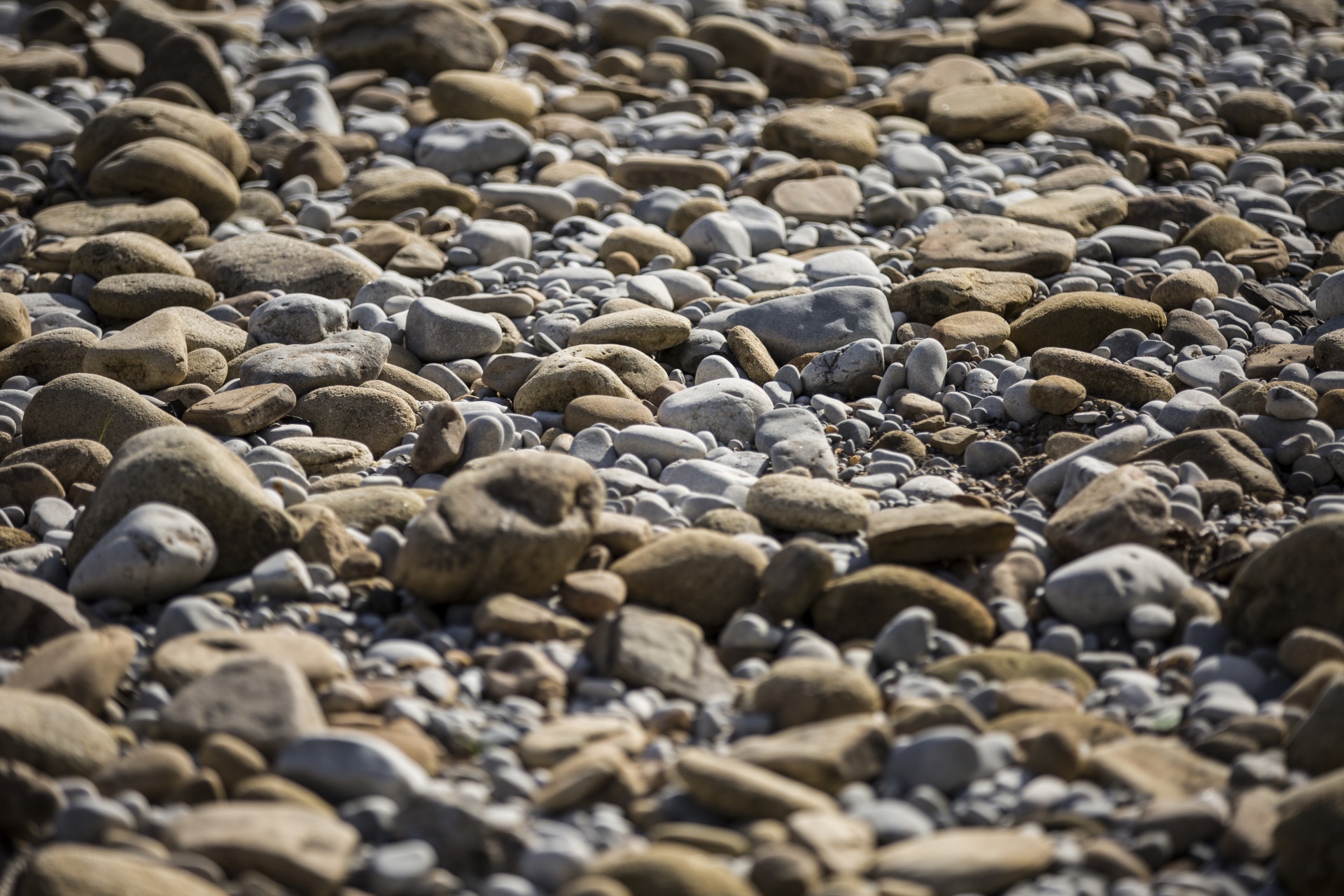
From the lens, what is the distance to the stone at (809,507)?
299 cm

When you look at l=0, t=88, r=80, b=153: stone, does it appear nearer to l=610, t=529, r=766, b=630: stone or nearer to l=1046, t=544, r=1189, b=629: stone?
l=610, t=529, r=766, b=630: stone

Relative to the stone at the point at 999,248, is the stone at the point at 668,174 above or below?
below

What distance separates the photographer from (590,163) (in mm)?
5773

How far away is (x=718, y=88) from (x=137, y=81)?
3.11 meters

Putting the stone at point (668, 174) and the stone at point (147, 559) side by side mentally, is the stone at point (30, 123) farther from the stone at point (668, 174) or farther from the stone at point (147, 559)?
the stone at point (147, 559)

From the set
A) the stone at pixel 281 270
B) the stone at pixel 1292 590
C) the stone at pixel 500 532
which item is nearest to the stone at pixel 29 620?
the stone at pixel 500 532

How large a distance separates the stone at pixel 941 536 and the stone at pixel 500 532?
687mm

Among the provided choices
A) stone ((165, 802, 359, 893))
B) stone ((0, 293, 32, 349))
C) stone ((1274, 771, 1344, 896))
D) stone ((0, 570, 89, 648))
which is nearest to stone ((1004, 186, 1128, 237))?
stone ((1274, 771, 1344, 896))

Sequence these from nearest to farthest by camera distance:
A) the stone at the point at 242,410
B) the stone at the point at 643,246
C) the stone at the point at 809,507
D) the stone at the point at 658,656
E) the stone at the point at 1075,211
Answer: the stone at the point at 658,656
the stone at the point at 809,507
the stone at the point at 242,410
the stone at the point at 643,246
the stone at the point at 1075,211

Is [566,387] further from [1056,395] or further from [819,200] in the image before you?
[819,200]

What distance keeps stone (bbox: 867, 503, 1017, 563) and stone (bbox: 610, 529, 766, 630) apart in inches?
12.1

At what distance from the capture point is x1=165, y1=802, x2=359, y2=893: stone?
5.98 ft

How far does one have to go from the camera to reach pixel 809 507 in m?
2.99

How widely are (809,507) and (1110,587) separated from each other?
73cm
